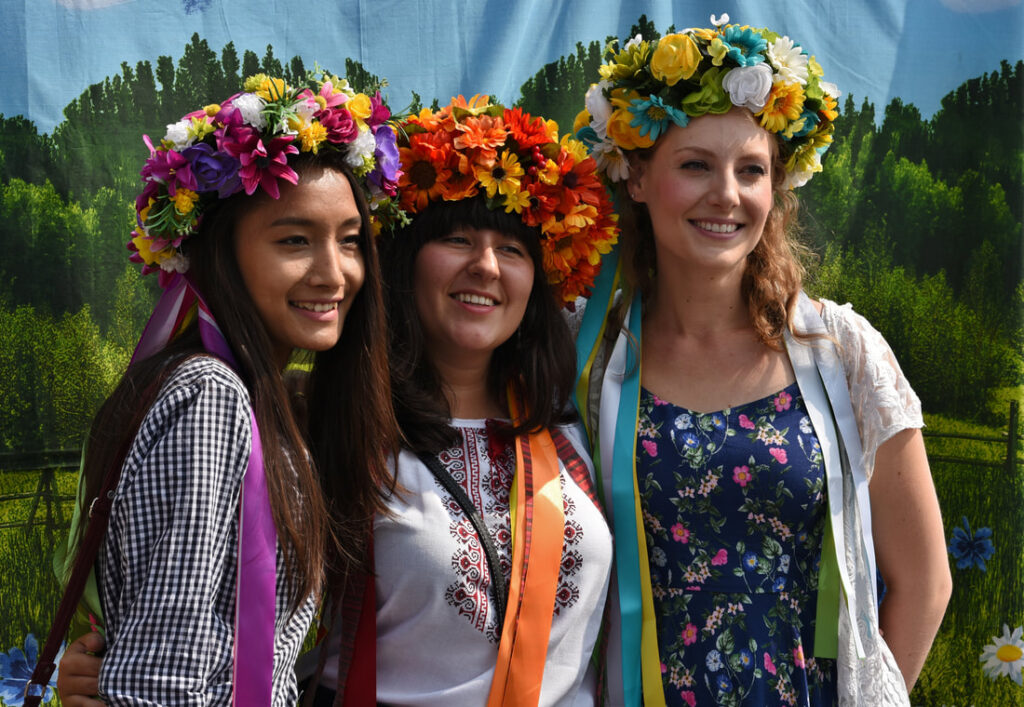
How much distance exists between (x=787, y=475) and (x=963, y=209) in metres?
1.72

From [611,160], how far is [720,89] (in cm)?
37

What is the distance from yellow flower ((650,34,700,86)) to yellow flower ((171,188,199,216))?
4.04ft

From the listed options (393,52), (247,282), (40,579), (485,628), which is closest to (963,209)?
(393,52)

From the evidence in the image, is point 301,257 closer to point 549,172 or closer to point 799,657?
point 549,172

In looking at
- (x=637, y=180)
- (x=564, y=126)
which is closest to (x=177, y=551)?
(x=637, y=180)

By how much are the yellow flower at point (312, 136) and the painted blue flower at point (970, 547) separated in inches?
111

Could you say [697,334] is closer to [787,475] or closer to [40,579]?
[787,475]

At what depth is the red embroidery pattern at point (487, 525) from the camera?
6.71ft

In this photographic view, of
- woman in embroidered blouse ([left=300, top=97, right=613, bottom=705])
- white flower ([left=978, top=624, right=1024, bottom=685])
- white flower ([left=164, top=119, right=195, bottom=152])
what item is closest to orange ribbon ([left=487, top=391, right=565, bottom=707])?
woman in embroidered blouse ([left=300, top=97, right=613, bottom=705])

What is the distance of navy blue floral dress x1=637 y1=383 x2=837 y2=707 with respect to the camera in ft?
7.26

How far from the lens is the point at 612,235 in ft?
8.39

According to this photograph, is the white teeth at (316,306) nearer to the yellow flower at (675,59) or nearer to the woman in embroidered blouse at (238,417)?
the woman in embroidered blouse at (238,417)

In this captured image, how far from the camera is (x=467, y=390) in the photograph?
242 cm

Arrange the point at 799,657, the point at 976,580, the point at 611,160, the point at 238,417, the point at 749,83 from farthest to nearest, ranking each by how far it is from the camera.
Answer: the point at 976,580
the point at 611,160
the point at 749,83
the point at 799,657
the point at 238,417
